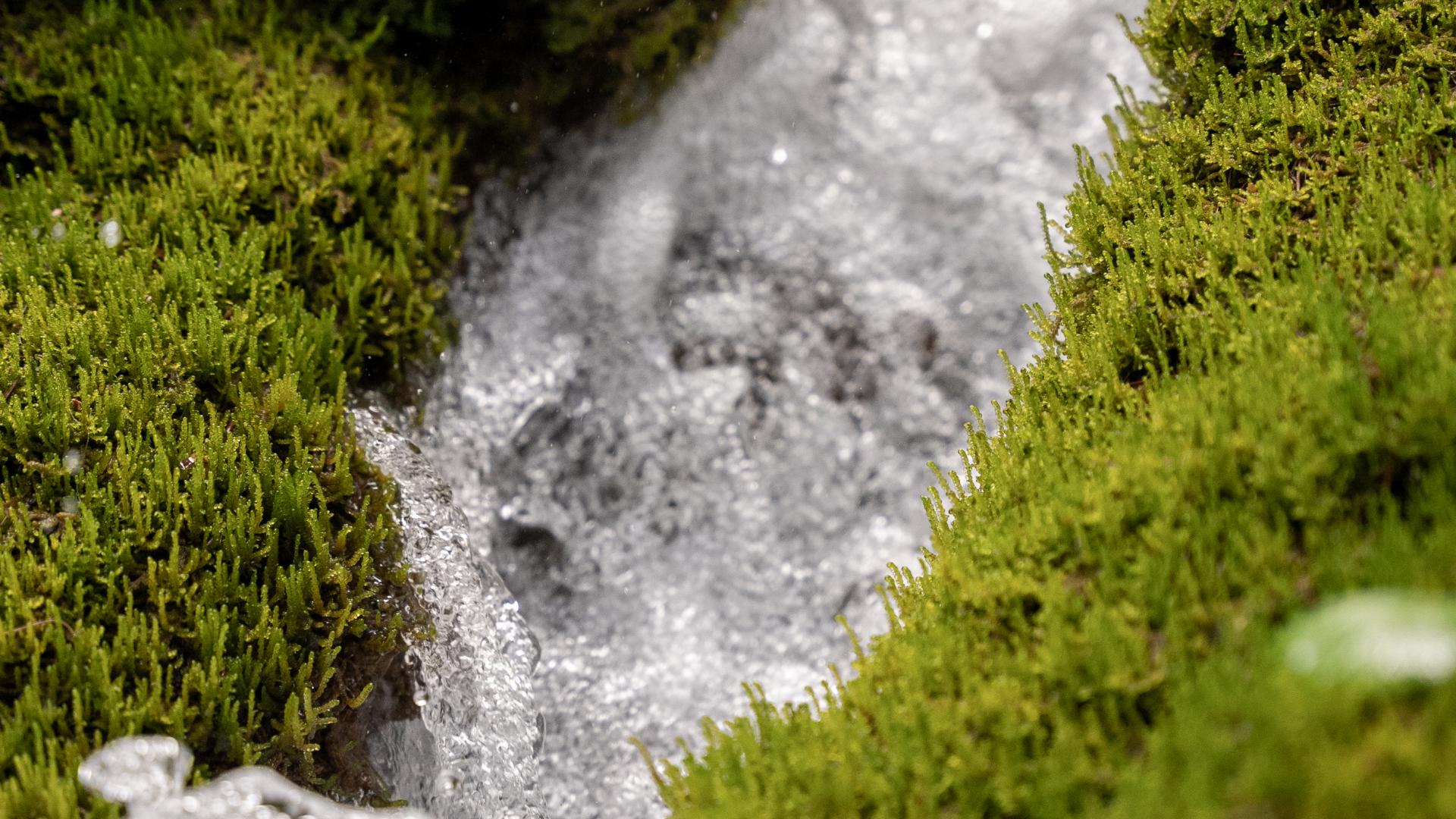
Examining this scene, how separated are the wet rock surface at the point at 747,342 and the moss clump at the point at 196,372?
2.42 feet

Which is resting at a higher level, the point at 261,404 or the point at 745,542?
the point at 261,404

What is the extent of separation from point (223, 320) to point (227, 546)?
109cm

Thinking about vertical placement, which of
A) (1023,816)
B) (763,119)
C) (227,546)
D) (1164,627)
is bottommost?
(1023,816)

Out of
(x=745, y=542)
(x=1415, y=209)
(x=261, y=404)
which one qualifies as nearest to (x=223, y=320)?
(x=261, y=404)

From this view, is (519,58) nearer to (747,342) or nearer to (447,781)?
(747,342)

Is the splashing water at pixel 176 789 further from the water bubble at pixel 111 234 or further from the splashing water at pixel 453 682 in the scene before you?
the water bubble at pixel 111 234

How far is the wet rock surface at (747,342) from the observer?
4918mm

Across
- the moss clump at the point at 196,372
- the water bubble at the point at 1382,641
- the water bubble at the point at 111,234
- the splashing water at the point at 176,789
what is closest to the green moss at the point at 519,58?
the moss clump at the point at 196,372

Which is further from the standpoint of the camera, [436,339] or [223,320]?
[436,339]

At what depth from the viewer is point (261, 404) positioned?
155 inches

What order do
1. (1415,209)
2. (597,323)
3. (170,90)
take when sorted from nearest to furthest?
(1415,209)
(170,90)
(597,323)

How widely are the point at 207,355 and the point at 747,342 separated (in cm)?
294

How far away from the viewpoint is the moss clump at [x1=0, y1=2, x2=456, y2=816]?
10.4ft

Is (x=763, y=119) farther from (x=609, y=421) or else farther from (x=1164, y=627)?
(x=1164, y=627)
